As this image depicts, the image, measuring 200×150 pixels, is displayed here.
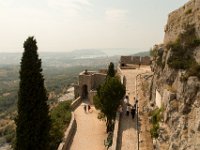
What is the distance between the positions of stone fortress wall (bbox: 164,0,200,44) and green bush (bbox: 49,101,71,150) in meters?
10.8

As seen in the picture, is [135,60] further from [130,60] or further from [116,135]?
[116,135]

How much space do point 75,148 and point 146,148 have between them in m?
6.70

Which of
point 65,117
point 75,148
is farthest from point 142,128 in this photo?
point 65,117

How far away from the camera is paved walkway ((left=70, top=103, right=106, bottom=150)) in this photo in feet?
75.9

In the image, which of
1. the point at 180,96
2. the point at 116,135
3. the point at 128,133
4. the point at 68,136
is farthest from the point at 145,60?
the point at 180,96

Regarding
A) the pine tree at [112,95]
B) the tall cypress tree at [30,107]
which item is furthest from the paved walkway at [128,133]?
the tall cypress tree at [30,107]

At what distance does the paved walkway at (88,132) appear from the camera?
2312cm

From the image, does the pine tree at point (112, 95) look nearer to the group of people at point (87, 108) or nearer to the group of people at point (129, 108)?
the group of people at point (129, 108)

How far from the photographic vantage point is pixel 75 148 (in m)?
22.5

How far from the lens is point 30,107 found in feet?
62.1

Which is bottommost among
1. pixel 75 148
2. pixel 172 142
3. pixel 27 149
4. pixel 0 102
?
pixel 0 102

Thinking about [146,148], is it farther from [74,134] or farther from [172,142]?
[74,134]

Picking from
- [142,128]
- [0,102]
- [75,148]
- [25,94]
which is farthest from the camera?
[0,102]

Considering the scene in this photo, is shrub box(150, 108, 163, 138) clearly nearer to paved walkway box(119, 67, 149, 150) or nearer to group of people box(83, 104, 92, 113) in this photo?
paved walkway box(119, 67, 149, 150)
